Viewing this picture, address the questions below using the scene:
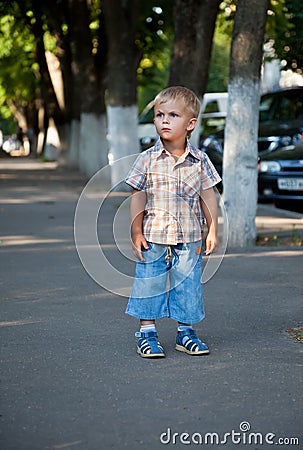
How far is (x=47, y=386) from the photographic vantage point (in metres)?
5.50

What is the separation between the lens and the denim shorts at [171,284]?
6.17 meters

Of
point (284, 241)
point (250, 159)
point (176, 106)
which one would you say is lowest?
point (284, 241)

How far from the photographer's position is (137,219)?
6.12 metres

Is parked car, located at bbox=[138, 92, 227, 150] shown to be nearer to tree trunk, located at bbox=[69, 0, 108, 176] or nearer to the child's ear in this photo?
tree trunk, located at bbox=[69, 0, 108, 176]

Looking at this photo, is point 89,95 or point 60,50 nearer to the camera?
point 89,95

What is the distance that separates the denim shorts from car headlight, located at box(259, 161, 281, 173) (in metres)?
11.1

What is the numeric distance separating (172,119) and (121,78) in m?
14.0

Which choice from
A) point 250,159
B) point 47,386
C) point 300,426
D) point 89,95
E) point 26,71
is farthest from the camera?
point 26,71

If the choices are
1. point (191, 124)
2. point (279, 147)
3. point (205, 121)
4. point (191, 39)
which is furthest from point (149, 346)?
point (205, 121)

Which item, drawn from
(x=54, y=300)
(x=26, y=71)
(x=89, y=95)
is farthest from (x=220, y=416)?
(x=26, y=71)

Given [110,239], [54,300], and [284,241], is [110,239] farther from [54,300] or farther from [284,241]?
[54,300]

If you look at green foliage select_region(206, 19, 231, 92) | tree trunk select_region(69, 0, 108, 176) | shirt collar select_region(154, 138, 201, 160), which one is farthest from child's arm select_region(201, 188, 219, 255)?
green foliage select_region(206, 19, 231, 92)

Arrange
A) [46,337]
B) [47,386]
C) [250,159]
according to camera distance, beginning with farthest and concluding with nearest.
Result: [250,159] → [46,337] → [47,386]

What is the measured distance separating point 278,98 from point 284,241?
32.0 ft
